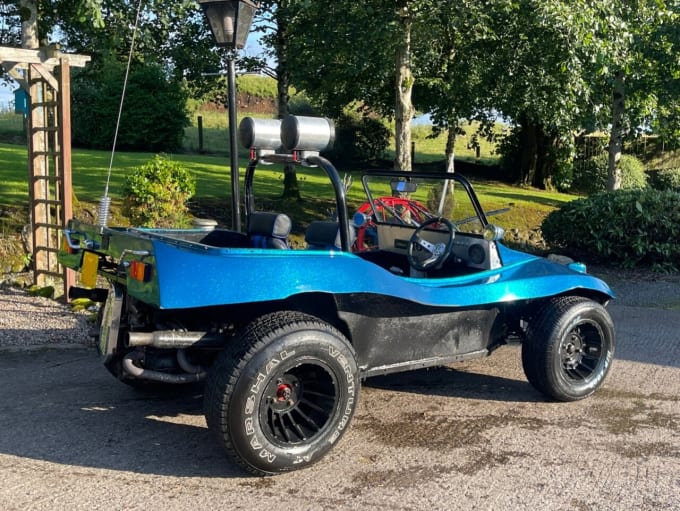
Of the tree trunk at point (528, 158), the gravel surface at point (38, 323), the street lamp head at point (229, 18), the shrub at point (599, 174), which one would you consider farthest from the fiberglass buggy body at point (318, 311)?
the shrub at point (599, 174)

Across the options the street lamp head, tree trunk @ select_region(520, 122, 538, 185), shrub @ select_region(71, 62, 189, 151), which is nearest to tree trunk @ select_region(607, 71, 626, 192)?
tree trunk @ select_region(520, 122, 538, 185)

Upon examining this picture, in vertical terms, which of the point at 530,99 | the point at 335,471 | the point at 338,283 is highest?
the point at 530,99

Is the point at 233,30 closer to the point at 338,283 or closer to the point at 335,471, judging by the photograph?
the point at 338,283

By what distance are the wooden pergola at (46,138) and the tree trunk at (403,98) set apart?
4.50 meters

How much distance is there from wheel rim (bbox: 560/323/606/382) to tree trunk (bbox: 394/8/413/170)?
605cm

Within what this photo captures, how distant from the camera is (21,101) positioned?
7930mm

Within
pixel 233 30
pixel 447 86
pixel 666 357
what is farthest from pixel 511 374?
pixel 447 86

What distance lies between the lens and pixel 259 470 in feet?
11.9

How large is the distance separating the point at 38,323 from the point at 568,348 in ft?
15.1

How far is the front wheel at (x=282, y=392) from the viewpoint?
3.55 meters

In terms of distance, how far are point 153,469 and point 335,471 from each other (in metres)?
0.92

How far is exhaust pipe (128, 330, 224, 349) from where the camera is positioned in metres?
3.71

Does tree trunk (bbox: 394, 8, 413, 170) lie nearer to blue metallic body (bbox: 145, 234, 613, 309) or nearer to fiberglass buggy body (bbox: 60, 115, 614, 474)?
fiberglass buggy body (bbox: 60, 115, 614, 474)

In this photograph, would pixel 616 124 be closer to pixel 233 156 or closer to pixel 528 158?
pixel 528 158
